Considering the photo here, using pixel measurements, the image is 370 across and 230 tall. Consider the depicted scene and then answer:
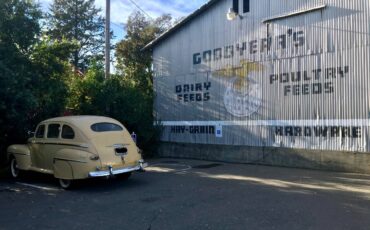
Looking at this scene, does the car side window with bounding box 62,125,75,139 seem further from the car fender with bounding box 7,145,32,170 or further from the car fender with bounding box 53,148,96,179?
the car fender with bounding box 7,145,32,170

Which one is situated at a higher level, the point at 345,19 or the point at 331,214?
the point at 345,19

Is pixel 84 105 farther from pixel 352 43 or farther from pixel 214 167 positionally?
pixel 352 43

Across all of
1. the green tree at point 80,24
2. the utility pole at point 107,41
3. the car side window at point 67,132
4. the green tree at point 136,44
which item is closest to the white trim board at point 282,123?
the utility pole at point 107,41

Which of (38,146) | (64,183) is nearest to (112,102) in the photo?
(38,146)

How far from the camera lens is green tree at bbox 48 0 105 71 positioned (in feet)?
161

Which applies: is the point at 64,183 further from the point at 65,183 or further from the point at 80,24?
the point at 80,24

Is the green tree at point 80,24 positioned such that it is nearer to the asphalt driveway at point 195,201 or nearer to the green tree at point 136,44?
the green tree at point 136,44

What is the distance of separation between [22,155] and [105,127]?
3.15 m

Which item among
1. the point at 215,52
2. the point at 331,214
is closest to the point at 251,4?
the point at 215,52

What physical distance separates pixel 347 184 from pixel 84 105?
12.1 meters

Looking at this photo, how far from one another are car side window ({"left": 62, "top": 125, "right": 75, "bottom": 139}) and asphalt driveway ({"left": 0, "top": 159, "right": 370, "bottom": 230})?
4.73 ft

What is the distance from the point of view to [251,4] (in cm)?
1747

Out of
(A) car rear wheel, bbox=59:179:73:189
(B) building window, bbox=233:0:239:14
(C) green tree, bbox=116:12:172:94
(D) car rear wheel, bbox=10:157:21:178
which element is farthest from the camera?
(C) green tree, bbox=116:12:172:94

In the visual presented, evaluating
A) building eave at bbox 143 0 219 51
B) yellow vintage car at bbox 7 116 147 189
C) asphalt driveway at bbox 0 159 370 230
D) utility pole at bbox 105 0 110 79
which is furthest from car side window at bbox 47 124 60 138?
building eave at bbox 143 0 219 51
